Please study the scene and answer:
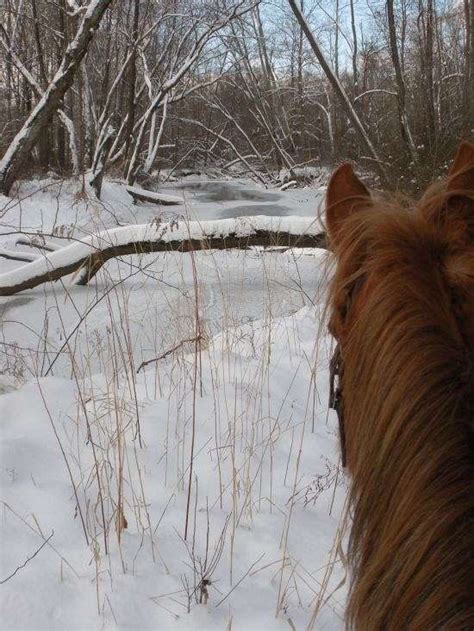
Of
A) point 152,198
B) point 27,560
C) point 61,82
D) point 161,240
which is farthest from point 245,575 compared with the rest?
point 152,198

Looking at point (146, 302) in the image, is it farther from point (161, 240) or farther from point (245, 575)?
point (245, 575)

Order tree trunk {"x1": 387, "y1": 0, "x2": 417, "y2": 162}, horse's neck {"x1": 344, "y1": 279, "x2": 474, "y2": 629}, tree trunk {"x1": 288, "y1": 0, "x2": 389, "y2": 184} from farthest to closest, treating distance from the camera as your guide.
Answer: tree trunk {"x1": 387, "y1": 0, "x2": 417, "y2": 162} → tree trunk {"x1": 288, "y1": 0, "x2": 389, "y2": 184} → horse's neck {"x1": 344, "y1": 279, "x2": 474, "y2": 629}

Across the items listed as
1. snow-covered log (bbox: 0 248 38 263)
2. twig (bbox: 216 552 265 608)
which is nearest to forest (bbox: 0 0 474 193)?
snow-covered log (bbox: 0 248 38 263)

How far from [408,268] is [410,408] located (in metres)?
0.19

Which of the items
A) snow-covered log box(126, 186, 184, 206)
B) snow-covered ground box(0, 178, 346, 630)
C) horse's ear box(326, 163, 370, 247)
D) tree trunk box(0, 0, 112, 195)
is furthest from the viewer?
snow-covered log box(126, 186, 184, 206)

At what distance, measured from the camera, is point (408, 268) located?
771 mm

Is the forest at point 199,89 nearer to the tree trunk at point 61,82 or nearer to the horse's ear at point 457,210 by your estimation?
the tree trunk at point 61,82

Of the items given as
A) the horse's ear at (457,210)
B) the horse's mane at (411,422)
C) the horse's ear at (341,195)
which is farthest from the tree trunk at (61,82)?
the horse's mane at (411,422)

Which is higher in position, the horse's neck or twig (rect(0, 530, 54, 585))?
the horse's neck

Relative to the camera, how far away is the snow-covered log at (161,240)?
5191mm

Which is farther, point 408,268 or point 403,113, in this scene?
point 403,113

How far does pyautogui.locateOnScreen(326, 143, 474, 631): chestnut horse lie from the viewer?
2.19ft

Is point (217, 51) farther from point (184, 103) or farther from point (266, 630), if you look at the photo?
point (266, 630)

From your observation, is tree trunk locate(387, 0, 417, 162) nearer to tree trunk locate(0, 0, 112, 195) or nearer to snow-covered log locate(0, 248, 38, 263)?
tree trunk locate(0, 0, 112, 195)
